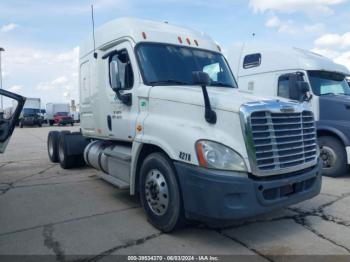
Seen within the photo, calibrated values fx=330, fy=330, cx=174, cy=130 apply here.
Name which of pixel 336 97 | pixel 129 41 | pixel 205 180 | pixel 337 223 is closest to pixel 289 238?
pixel 337 223

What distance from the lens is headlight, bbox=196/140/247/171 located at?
12.0 feet

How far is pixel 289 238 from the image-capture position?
4148 millimetres

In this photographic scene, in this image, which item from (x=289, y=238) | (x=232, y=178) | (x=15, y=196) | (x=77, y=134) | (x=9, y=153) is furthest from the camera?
(x=9, y=153)

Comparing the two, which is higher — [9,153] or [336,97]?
[336,97]

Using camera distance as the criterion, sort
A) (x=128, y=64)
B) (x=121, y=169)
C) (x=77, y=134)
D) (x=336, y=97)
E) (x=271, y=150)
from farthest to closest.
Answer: (x=77, y=134), (x=336, y=97), (x=121, y=169), (x=128, y=64), (x=271, y=150)

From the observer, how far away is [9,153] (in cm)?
1296

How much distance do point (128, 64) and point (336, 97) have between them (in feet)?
17.5

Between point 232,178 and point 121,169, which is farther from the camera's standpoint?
point 121,169

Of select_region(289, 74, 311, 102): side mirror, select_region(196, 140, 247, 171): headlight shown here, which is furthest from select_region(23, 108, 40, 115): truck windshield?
select_region(196, 140, 247, 171): headlight

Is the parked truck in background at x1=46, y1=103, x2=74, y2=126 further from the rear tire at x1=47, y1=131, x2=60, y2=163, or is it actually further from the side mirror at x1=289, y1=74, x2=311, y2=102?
the side mirror at x1=289, y1=74, x2=311, y2=102

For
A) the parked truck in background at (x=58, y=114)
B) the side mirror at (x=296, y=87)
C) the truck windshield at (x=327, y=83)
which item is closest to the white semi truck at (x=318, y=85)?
the truck windshield at (x=327, y=83)

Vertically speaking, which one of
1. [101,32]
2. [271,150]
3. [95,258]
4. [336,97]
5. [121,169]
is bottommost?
[95,258]

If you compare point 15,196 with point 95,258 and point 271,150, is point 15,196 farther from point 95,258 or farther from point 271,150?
point 271,150

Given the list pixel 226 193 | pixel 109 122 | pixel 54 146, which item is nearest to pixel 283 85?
pixel 109 122
